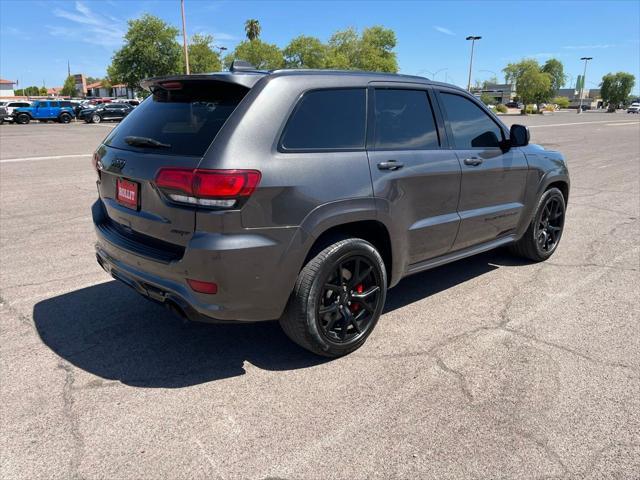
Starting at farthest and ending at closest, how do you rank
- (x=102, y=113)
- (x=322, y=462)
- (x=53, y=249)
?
(x=102, y=113)
(x=53, y=249)
(x=322, y=462)

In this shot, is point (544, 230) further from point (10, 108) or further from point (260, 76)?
point (10, 108)

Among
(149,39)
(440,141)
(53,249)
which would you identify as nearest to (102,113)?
(149,39)

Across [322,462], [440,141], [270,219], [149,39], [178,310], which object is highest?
[149,39]

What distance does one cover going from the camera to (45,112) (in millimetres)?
38406

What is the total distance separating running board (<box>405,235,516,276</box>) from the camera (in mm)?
3895

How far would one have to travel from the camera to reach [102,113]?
38.2m

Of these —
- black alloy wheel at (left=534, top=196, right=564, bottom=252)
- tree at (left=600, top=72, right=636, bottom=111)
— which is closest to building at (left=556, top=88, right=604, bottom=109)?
tree at (left=600, top=72, right=636, bottom=111)

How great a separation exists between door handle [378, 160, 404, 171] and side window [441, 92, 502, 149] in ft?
2.86

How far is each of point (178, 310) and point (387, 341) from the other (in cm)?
153

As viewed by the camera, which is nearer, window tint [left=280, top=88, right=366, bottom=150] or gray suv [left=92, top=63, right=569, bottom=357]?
gray suv [left=92, top=63, right=569, bottom=357]

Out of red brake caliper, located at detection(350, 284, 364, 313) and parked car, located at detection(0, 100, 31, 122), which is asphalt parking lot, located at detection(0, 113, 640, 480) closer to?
red brake caliper, located at detection(350, 284, 364, 313)

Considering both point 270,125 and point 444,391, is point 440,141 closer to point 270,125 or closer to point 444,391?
point 270,125

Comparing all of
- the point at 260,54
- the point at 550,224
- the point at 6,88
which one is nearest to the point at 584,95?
the point at 260,54

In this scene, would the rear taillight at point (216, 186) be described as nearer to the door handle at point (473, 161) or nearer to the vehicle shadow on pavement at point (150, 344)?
the vehicle shadow on pavement at point (150, 344)
